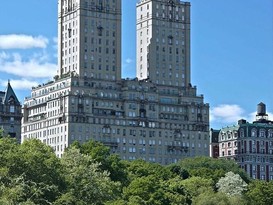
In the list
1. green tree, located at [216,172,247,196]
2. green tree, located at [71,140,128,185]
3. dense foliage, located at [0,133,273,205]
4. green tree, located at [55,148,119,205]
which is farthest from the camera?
green tree, located at [216,172,247,196]

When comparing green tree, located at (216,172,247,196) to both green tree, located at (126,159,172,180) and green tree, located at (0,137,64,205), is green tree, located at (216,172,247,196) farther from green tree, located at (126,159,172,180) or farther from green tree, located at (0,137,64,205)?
green tree, located at (0,137,64,205)

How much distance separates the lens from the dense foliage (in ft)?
342

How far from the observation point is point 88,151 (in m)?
154

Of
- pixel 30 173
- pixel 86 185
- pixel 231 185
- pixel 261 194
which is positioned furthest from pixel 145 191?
pixel 30 173

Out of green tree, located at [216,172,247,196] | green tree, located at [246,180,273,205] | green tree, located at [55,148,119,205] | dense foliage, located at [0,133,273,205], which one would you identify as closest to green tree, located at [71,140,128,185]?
dense foliage, located at [0,133,273,205]

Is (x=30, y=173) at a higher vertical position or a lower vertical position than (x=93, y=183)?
higher

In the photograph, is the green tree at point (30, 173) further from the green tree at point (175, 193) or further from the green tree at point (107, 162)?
the green tree at point (175, 193)

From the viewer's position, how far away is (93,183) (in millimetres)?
115375

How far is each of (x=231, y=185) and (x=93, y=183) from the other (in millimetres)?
67506

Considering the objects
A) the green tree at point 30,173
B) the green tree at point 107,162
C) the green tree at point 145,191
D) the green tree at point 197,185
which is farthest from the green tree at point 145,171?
the green tree at point 30,173

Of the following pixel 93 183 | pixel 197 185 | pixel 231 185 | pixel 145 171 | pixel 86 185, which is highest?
pixel 145 171

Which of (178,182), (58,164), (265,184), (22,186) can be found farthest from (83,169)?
(265,184)

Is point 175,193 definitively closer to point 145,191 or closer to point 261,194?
point 145,191

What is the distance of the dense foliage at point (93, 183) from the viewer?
104 m
